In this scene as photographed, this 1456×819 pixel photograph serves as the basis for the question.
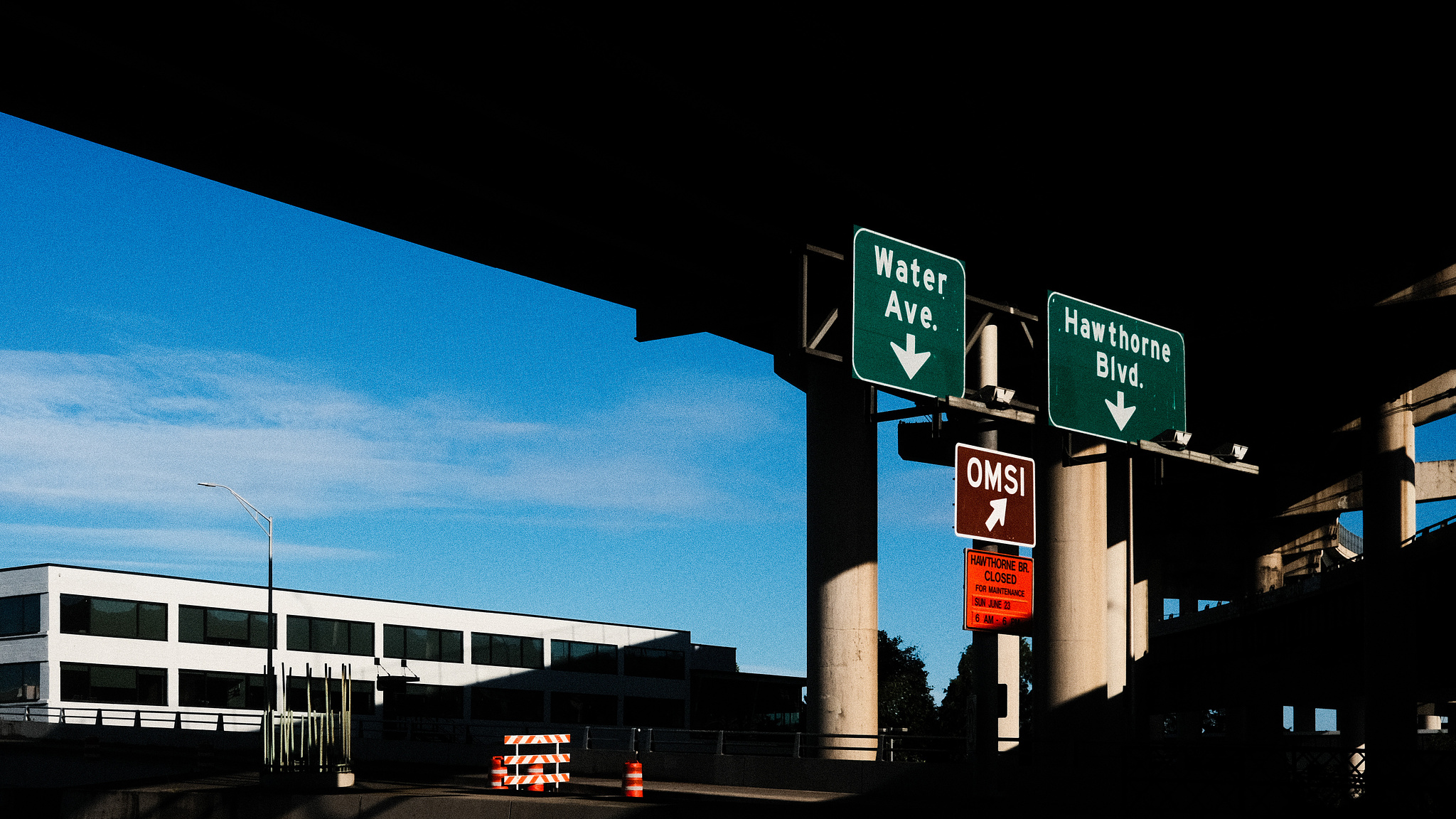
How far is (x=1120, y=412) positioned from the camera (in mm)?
21859

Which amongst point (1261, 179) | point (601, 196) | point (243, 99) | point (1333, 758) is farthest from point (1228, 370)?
point (243, 99)

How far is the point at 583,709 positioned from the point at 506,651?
304 inches

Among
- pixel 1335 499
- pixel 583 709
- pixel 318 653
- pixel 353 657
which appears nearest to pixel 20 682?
pixel 318 653

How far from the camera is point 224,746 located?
175ft

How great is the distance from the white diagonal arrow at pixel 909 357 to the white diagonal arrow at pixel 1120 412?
4439 mm

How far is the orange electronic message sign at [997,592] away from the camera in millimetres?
21969

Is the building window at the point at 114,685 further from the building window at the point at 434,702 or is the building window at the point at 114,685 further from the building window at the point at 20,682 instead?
the building window at the point at 434,702

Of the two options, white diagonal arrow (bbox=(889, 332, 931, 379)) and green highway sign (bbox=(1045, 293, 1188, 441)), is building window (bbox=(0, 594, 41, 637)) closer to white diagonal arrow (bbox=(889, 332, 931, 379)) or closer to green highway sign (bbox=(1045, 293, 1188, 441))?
green highway sign (bbox=(1045, 293, 1188, 441))

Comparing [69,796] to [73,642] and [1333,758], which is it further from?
[73,642]

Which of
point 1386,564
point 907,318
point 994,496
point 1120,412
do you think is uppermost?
point 907,318

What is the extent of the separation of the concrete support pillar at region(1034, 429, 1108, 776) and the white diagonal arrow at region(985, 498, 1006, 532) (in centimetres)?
1530

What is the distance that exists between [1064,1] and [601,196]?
12308 millimetres

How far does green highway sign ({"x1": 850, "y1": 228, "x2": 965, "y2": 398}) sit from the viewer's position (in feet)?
58.0

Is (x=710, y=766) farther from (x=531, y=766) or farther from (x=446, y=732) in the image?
(x=446, y=732)
